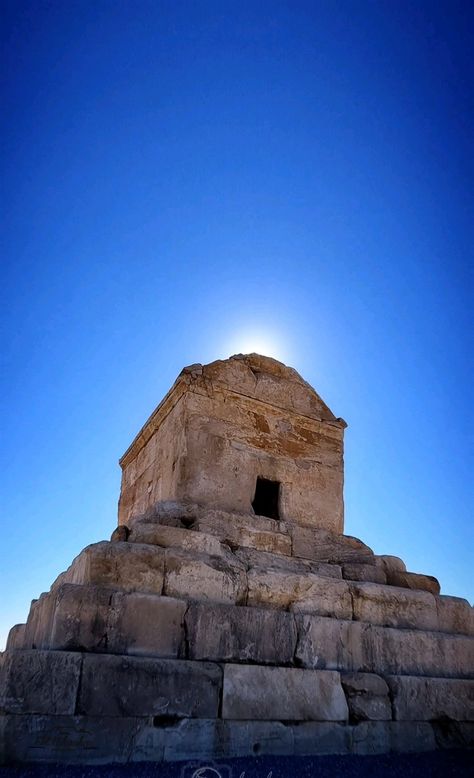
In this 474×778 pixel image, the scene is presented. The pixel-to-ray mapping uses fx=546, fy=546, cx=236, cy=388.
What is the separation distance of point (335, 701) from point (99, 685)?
6.15 ft

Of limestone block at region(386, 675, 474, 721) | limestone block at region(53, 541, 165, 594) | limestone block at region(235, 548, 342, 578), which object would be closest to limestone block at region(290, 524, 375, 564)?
limestone block at region(235, 548, 342, 578)

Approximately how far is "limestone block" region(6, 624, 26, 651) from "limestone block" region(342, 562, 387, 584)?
3.07m

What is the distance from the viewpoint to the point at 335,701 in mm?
4227

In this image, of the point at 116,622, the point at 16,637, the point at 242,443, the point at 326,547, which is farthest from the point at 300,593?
the point at 16,637

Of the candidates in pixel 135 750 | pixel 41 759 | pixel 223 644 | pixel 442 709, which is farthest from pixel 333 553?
pixel 41 759

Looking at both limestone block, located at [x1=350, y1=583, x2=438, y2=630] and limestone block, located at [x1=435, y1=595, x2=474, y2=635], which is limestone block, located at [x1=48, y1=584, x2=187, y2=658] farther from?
limestone block, located at [x1=435, y1=595, x2=474, y2=635]

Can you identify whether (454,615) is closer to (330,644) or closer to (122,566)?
(330,644)

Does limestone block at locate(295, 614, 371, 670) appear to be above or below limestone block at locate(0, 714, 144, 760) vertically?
above

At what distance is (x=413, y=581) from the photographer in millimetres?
5758

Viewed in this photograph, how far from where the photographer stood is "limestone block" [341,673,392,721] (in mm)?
4293

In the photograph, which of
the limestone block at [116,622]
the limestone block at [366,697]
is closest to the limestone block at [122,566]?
the limestone block at [116,622]

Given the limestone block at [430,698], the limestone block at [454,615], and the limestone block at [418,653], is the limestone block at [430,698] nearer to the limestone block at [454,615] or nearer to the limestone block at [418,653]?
the limestone block at [418,653]

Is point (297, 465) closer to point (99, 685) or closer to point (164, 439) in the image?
point (164, 439)

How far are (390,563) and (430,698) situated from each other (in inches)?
58.8
